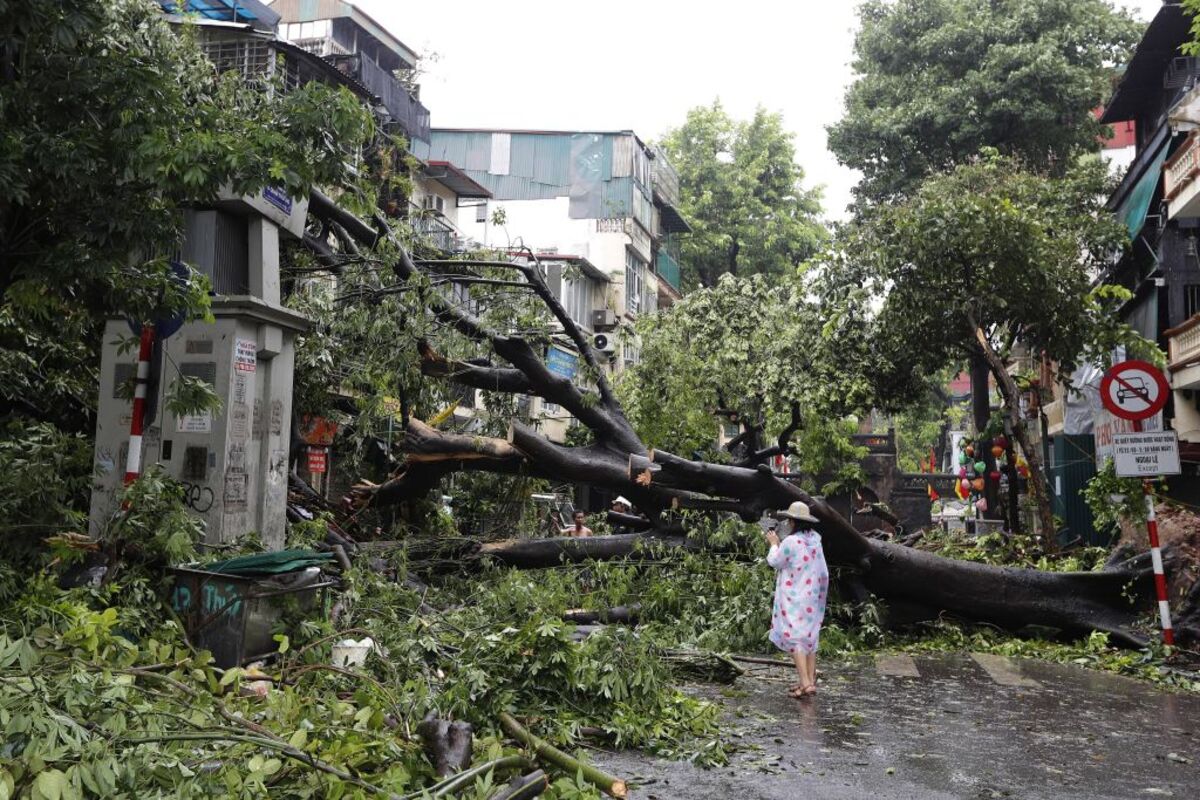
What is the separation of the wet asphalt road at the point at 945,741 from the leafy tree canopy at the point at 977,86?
2195 cm

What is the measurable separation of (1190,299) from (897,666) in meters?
16.3

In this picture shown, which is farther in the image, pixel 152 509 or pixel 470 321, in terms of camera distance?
pixel 470 321

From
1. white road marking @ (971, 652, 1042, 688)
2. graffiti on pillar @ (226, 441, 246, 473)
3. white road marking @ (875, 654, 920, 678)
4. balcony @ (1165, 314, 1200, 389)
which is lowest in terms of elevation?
white road marking @ (971, 652, 1042, 688)

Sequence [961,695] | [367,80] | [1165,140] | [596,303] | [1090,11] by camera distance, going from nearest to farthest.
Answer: [961,695], [1165,140], [367,80], [1090,11], [596,303]

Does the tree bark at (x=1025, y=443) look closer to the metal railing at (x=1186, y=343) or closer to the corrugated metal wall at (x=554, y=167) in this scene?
the metal railing at (x=1186, y=343)

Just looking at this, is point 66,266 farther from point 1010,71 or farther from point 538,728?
point 1010,71

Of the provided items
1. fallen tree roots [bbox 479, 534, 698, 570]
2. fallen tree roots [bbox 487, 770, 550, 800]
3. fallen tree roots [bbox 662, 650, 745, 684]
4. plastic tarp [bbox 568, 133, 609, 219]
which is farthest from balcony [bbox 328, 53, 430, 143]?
fallen tree roots [bbox 487, 770, 550, 800]

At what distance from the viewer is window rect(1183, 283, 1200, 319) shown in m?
22.9

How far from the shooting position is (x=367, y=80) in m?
27.6

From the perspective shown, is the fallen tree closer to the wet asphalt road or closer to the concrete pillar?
the wet asphalt road

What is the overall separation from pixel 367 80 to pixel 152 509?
70.8ft

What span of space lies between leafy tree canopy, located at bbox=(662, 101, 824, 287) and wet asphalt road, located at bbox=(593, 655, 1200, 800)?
119 feet

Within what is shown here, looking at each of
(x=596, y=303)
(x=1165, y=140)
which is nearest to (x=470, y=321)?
(x=1165, y=140)

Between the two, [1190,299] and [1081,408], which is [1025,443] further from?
[1081,408]
